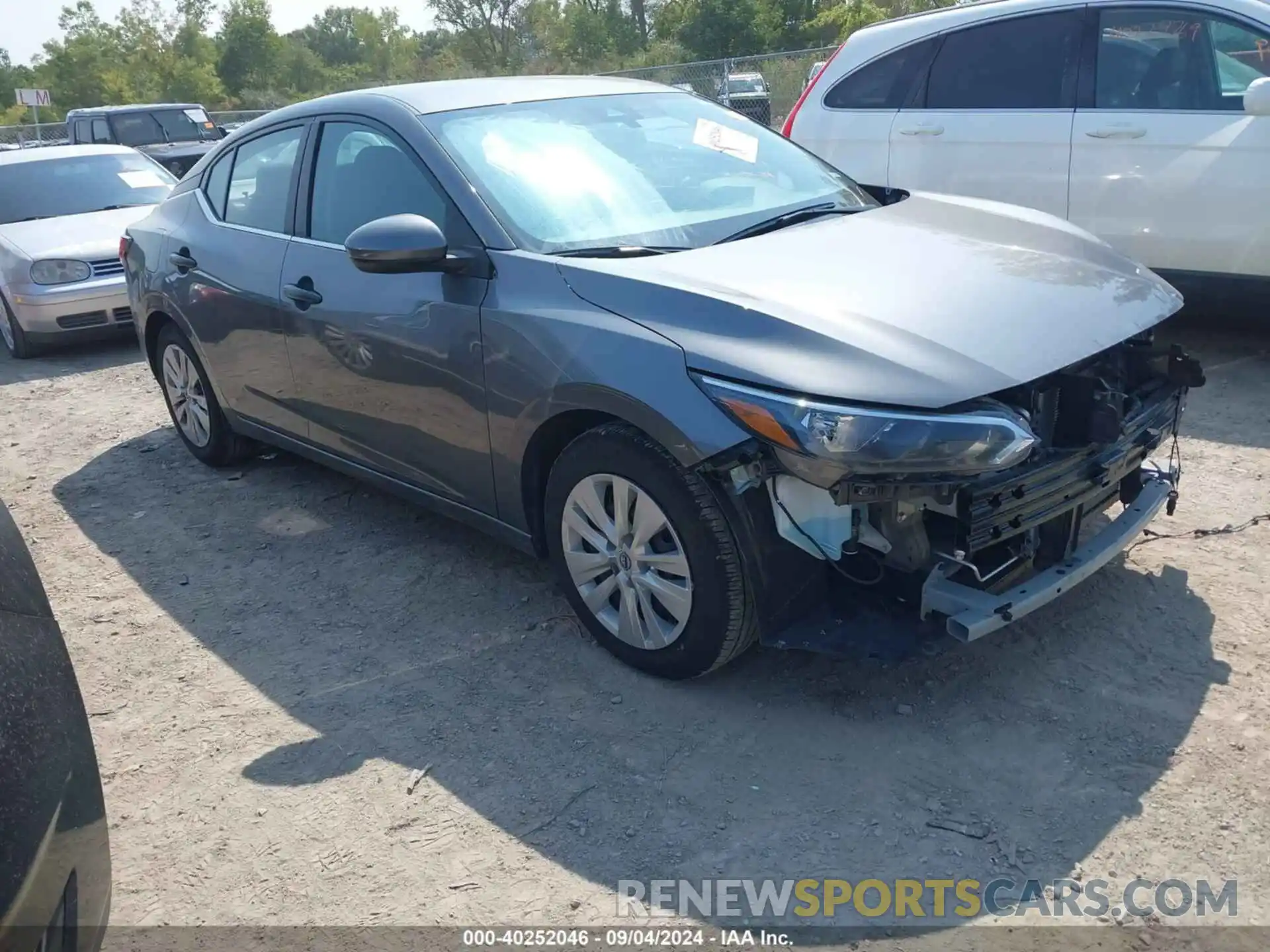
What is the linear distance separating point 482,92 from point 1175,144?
3.60m

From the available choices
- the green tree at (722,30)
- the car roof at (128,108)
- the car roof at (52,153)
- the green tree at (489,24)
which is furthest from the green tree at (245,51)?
the car roof at (52,153)

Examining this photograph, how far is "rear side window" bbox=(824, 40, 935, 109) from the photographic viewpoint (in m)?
6.56

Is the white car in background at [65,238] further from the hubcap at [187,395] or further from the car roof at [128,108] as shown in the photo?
the car roof at [128,108]

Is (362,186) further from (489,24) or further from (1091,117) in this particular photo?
(489,24)

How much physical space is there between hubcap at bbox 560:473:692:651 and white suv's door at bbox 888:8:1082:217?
3.90 m

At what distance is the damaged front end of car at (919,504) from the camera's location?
9.11 ft

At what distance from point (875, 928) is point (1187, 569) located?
204 cm

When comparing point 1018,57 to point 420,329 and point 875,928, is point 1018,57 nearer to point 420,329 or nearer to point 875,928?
point 420,329

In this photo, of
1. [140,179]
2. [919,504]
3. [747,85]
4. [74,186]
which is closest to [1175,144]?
[919,504]

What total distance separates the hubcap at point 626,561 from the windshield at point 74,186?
779 centimetres

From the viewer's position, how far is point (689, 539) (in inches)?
122

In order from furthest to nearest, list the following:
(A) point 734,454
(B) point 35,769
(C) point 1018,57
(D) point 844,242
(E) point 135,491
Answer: (C) point 1018,57 → (E) point 135,491 → (D) point 844,242 → (A) point 734,454 → (B) point 35,769

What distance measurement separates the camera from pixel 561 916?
260 cm

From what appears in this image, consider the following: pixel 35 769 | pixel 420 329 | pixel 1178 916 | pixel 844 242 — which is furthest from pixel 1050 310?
pixel 35 769
